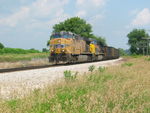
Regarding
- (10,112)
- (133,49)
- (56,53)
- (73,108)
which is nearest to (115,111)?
(73,108)

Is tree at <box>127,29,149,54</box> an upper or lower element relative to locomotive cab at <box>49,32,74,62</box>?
upper

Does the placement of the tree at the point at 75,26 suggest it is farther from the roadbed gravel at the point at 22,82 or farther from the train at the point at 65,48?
the roadbed gravel at the point at 22,82

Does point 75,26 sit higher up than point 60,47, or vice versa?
point 75,26

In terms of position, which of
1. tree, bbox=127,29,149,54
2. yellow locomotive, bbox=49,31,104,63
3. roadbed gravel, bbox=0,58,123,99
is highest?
tree, bbox=127,29,149,54

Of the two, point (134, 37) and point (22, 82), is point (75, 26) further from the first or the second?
point (22, 82)

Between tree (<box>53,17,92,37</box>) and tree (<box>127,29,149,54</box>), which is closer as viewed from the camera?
tree (<box>53,17,92,37</box>)

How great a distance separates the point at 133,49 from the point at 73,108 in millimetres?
108688

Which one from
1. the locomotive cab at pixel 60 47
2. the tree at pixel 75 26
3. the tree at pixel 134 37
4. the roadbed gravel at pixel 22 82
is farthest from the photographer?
the tree at pixel 134 37

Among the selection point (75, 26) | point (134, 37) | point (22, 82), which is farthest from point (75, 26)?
point (22, 82)

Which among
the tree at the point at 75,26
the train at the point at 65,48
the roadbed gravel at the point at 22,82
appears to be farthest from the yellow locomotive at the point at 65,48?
the tree at the point at 75,26

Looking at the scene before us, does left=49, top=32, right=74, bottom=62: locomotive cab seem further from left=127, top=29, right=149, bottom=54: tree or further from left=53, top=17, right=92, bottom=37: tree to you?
left=127, top=29, right=149, bottom=54: tree

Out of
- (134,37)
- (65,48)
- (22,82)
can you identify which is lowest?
(22,82)

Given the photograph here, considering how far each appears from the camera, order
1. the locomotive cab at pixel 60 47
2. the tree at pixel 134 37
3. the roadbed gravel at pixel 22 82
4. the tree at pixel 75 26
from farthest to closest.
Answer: the tree at pixel 134 37 → the tree at pixel 75 26 → the locomotive cab at pixel 60 47 → the roadbed gravel at pixel 22 82

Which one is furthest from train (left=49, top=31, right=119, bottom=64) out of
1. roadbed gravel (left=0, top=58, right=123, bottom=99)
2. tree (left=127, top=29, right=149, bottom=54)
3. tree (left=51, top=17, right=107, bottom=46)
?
tree (left=127, top=29, right=149, bottom=54)
